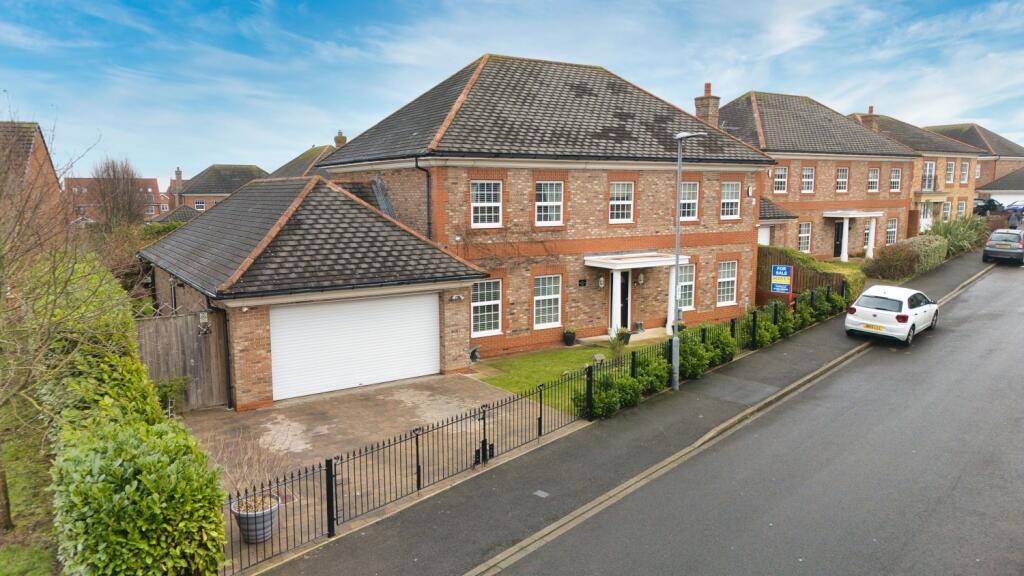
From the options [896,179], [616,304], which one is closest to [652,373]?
[616,304]

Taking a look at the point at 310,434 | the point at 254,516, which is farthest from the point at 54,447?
the point at 310,434

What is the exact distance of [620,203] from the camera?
23891 millimetres

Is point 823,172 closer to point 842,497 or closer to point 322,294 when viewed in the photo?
point 842,497

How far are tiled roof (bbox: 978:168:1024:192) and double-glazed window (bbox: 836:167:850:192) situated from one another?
33.2 m

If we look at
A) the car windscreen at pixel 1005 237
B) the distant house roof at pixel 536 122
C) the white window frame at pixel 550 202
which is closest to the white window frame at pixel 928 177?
the car windscreen at pixel 1005 237

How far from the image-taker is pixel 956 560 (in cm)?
945

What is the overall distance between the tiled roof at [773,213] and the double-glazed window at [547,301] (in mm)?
14766

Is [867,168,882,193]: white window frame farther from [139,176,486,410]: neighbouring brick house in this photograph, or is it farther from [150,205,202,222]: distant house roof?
A: [150,205,202,222]: distant house roof

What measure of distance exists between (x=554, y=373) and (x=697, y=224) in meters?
9.95

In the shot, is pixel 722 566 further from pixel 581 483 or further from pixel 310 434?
pixel 310 434

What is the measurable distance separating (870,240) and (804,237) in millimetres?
5568

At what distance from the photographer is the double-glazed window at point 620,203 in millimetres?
23681

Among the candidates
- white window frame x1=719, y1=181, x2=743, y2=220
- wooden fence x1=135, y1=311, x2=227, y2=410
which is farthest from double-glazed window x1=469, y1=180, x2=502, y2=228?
white window frame x1=719, y1=181, x2=743, y2=220

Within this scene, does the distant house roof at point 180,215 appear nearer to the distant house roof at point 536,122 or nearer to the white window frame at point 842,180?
the distant house roof at point 536,122
